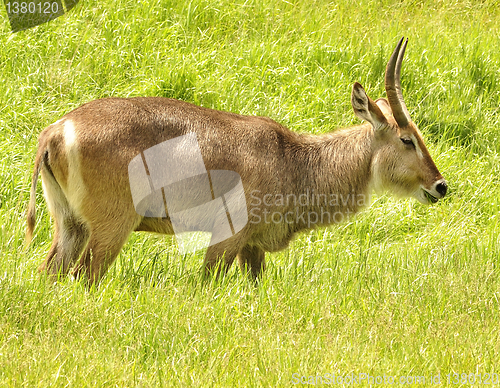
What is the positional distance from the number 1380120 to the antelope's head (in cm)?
466

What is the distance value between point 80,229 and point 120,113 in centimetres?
88

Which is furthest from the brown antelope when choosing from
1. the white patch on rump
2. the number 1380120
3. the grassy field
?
the number 1380120

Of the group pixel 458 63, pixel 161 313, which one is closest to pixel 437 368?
pixel 161 313

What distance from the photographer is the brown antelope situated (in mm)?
4219

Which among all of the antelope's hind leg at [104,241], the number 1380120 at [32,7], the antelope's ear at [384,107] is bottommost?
the antelope's hind leg at [104,241]

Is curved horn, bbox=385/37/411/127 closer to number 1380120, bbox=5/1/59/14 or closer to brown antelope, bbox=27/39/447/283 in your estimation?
brown antelope, bbox=27/39/447/283

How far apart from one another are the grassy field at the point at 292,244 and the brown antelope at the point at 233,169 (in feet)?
0.81

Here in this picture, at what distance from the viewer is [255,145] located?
15.4ft

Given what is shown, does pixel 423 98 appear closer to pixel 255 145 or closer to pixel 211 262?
pixel 255 145

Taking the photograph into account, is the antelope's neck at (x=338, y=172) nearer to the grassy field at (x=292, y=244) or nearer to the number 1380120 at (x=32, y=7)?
the grassy field at (x=292, y=244)

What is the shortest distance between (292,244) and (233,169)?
4.26 feet

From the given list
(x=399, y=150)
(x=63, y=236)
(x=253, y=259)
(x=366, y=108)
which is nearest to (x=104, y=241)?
(x=63, y=236)

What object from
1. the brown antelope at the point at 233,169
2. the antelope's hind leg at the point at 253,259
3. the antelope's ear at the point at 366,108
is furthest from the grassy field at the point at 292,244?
the antelope's ear at the point at 366,108

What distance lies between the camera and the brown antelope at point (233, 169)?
4219 mm
